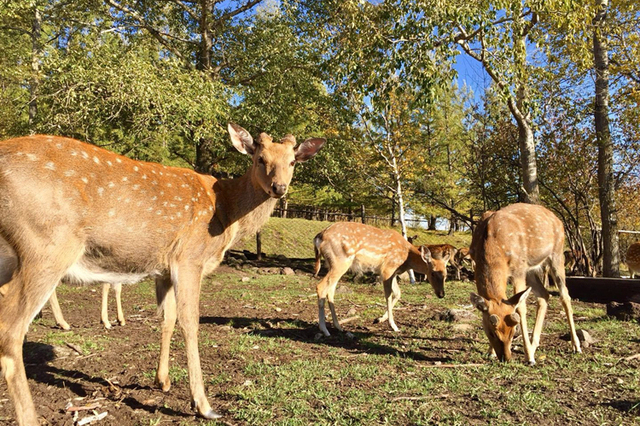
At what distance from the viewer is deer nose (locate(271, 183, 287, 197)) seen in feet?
15.5

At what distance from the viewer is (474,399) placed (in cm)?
448

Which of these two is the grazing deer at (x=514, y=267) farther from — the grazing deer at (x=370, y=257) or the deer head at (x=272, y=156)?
the deer head at (x=272, y=156)

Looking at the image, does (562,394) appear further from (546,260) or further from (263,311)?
(263,311)

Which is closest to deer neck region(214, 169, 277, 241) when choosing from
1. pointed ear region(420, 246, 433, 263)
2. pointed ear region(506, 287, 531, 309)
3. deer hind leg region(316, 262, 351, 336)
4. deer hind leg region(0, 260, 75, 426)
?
deer hind leg region(0, 260, 75, 426)

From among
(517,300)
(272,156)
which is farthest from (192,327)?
(517,300)

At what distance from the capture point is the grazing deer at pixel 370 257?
27.9 ft

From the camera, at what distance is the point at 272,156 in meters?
5.06

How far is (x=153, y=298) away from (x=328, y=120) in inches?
409

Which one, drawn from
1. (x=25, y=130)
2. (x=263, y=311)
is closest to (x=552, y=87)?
(x=263, y=311)

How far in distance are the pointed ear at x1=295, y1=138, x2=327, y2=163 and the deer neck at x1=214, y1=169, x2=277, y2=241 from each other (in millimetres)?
625

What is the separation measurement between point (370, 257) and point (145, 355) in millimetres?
4695

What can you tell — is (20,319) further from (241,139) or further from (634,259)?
(634,259)

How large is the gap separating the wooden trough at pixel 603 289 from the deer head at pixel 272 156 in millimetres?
7939

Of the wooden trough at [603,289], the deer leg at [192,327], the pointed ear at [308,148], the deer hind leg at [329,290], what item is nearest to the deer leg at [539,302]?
the deer hind leg at [329,290]
